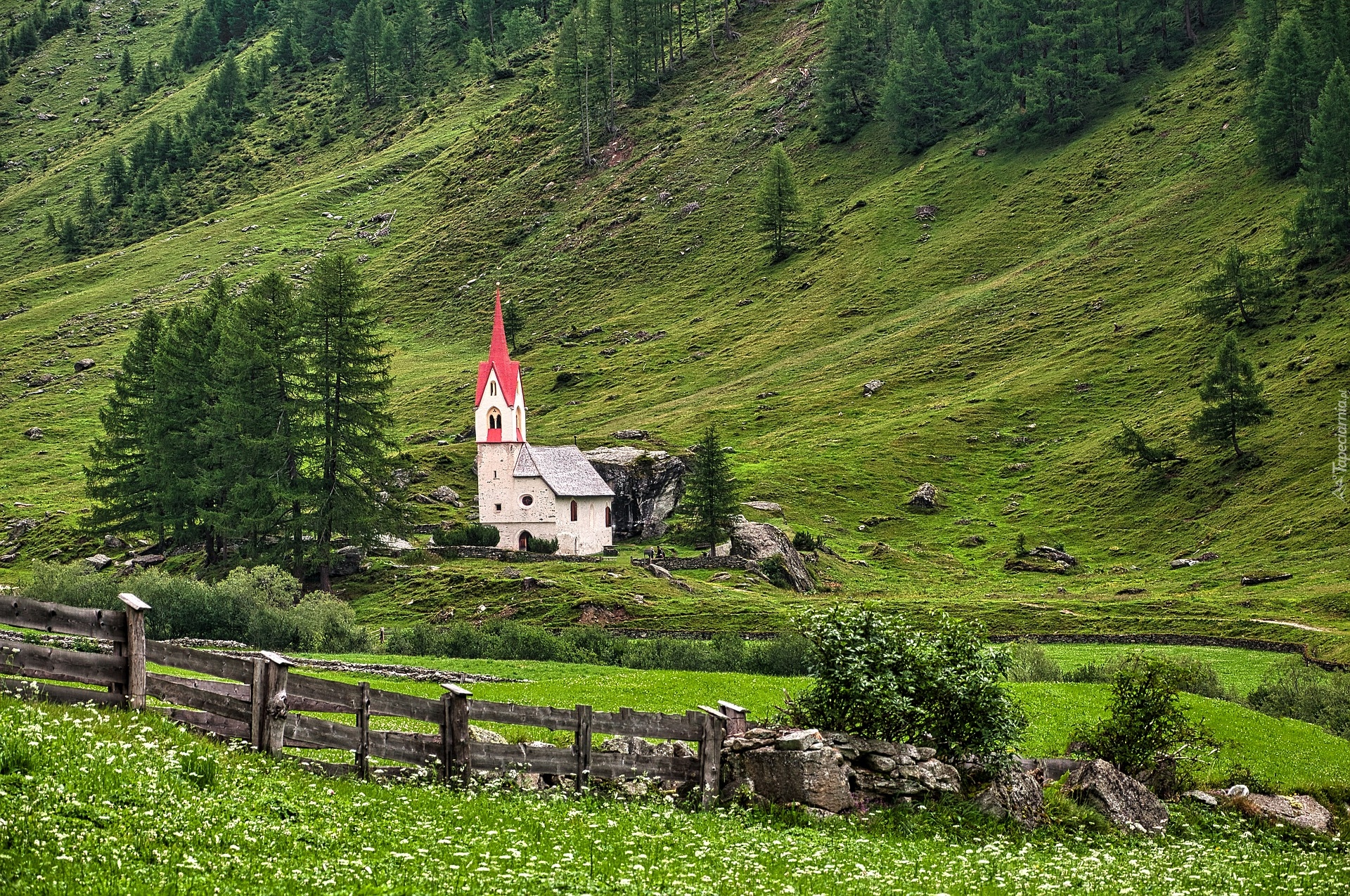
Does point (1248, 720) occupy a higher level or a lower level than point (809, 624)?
lower

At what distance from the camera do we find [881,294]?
461 ft

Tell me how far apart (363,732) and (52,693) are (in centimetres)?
394

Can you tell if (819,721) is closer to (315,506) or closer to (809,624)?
(809,624)

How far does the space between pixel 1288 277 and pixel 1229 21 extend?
73.4 m

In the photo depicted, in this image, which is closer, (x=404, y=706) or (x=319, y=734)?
(x=319, y=734)

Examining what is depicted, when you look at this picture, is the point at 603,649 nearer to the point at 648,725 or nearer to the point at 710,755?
the point at 710,755

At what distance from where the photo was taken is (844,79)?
7156 inches

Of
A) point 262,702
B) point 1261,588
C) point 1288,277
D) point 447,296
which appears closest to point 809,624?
point 262,702

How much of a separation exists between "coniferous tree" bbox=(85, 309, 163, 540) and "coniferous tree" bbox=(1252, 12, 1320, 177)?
116m

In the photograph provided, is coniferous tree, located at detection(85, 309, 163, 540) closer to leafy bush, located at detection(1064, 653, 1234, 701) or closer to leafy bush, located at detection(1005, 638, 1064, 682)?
leafy bush, located at detection(1005, 638, 1064, 682)

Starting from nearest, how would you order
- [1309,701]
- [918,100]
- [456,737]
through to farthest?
[456,737], [1309,701], [918,100]

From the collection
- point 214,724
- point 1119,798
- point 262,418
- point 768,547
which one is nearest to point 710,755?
point 214,724

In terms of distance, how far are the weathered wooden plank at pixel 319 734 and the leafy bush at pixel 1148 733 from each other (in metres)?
16.9

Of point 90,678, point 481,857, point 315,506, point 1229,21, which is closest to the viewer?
point 481,857
